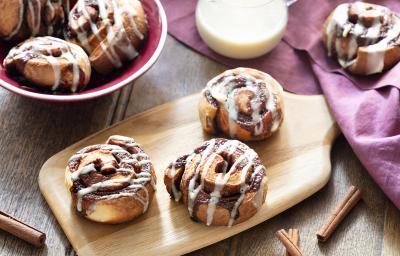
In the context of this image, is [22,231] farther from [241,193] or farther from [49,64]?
[241,193]

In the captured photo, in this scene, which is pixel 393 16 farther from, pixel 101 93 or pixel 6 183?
pixel 6 183

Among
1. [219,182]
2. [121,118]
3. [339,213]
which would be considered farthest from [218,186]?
[121,118]

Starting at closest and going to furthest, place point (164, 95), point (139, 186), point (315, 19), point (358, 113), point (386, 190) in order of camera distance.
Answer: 1. point (139, 186)
2. point (386, 190)
3. point (358, 113)
4. point (164, 95)
5. point (315, 19)

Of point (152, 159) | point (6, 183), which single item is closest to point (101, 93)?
point (152, 159)

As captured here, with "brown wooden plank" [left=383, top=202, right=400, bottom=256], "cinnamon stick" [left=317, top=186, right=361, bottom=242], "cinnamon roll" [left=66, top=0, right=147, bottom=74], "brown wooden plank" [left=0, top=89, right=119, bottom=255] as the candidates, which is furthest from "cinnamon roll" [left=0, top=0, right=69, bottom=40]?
"brown wooden plank" [left=383, top=202, right=400, bottom=256]

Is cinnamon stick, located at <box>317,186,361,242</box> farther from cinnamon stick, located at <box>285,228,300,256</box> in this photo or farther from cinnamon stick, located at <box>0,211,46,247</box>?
cinnamon stick, located at <box>0,211,46,247</box>
